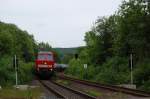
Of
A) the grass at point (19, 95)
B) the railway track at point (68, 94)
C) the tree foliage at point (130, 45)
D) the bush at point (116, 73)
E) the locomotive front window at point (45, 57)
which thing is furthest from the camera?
the locomotive front window at point (45, 57)

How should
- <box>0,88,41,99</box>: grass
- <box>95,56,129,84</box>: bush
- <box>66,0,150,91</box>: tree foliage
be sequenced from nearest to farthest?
<box>0,88,41,99</box>: grass, <box>66,0,150,91</box>: tree foliage, <box>95,56,129,84</box>: bush

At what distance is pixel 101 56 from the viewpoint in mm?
68562

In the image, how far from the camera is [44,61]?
60562 millimetres

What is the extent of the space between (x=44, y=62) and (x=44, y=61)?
0.43ft

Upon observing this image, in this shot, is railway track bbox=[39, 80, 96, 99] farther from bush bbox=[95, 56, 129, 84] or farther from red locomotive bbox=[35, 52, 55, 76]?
red locomotive bbox=[35, 52, 55, 76]

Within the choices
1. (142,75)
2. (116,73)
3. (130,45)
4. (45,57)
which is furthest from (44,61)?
(142,75)

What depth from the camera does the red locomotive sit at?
60656 millimetres

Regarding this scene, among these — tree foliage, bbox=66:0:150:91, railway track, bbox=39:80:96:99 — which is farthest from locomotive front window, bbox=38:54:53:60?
railway track, bbox=39:80:96:99

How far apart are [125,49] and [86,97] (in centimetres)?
2752

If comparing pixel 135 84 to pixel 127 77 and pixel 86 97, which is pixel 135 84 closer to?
pixel 127 77

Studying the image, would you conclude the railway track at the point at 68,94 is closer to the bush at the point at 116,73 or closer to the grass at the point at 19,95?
the grass at the point at 19,95

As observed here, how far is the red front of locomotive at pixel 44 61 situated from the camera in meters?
60.7

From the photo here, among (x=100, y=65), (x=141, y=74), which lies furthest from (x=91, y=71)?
(x=141, y=74)

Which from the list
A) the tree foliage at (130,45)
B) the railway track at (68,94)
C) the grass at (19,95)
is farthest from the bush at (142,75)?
the grass at (19,95)
